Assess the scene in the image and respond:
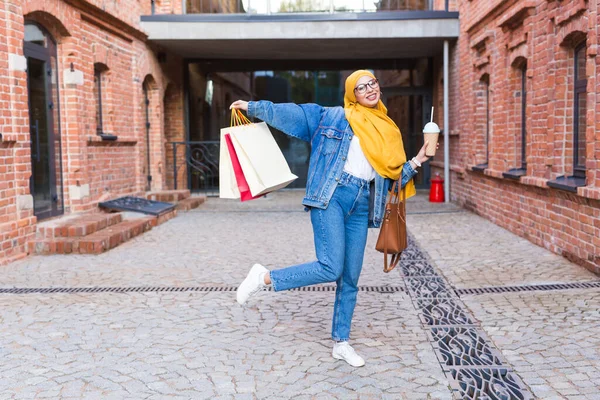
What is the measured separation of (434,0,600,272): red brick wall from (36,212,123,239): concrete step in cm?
606

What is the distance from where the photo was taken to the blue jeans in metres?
4.05

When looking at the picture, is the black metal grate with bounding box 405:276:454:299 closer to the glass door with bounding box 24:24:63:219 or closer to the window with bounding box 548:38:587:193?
the window with bounding box 548:38:587:193

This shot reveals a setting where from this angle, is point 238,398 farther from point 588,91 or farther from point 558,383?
point 588,91

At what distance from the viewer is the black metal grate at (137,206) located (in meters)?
11.4

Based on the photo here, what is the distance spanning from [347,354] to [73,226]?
5.83 metres

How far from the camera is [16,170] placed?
8.20 metres

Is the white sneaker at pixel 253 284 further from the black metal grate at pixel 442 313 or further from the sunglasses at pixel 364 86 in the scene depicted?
the black metal grate at pixel 442 313

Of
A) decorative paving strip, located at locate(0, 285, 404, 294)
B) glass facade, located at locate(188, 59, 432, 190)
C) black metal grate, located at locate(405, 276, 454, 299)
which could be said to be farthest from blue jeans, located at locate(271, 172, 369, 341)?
glass facade, located at locate(188, 59, 432, 190)

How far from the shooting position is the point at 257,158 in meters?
4.27

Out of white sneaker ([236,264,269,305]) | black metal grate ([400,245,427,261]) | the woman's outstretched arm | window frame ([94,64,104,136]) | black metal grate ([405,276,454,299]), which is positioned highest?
window frame ([94,64,104,136])

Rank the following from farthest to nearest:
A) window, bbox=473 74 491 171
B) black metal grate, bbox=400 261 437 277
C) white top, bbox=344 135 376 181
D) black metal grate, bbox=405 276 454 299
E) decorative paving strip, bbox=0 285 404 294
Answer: window, bbox=473 74 491 171
black metal grate, bbox=400 261 437 277
decorative paving strip, bbox=0 285 404 294
black metal grate, bbox=405 276 454 299
white top, bbox=344 135 376 181

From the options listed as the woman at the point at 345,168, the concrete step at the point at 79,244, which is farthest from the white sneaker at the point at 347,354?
the concrete step at the point at 79,244

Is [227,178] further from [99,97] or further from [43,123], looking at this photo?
[99,97]

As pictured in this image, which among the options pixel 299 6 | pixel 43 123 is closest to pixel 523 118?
pixel 299 6
